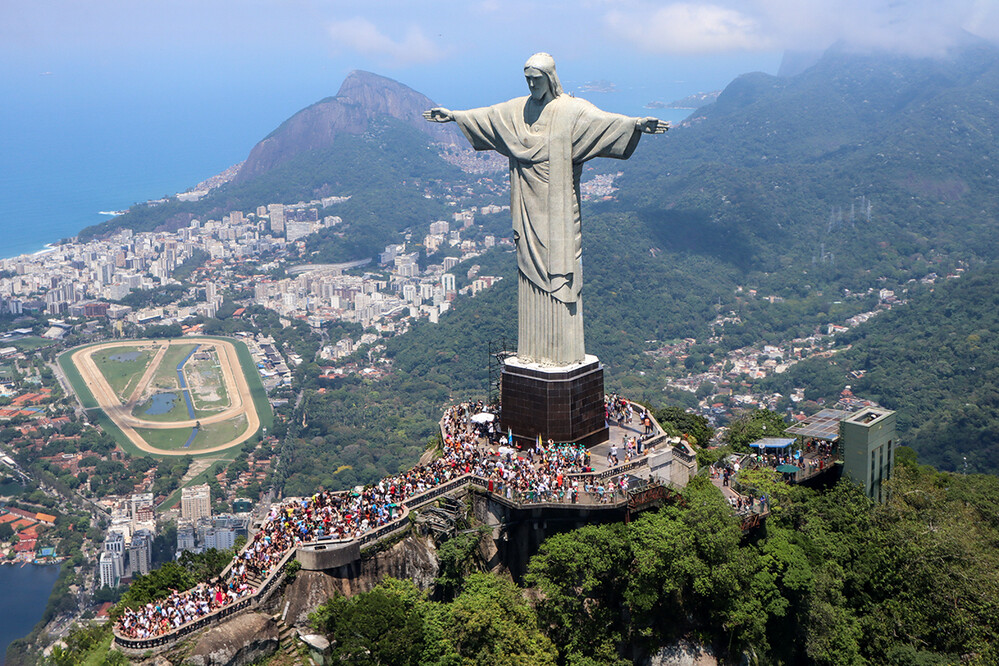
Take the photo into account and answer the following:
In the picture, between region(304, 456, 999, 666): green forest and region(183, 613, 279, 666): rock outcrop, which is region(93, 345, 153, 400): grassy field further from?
region(304, 456, 999, 666): green forest

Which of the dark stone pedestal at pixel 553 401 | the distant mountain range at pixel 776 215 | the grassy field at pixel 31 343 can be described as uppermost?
the dark stone pedestal at pixel 553 401

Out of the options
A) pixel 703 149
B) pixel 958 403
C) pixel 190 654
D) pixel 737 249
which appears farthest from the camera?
pixel 703 149

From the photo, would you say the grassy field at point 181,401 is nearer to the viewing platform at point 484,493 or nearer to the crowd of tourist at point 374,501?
the crowd of tourist at point 374,501

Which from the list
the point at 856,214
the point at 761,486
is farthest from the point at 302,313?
the point at 761,486

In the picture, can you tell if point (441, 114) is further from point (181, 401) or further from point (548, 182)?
point (181, 401)

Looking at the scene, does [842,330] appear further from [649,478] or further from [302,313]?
[649,478]

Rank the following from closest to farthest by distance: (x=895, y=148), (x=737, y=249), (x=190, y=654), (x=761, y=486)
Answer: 1. (x=190, y=654)
2. (x=761, y=486)
3. (x=737, y=249)
4. (x=895, y=148)

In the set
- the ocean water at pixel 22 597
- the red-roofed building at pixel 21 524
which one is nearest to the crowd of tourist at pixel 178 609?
the ocean water at pixel 22 597
